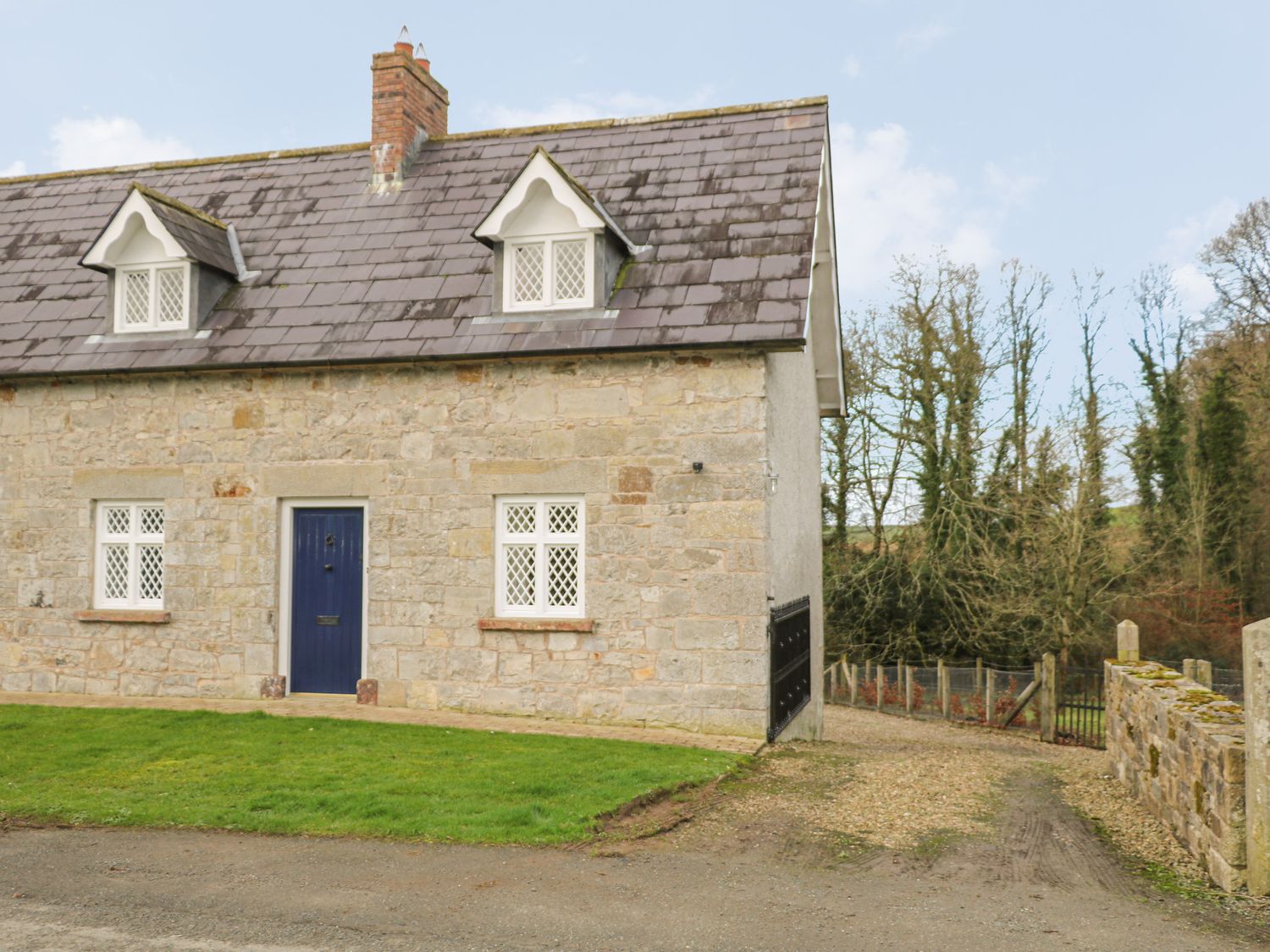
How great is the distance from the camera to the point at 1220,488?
27.8m

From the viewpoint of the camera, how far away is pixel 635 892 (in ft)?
19.7

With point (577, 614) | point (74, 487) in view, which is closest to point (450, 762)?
point (577, 614)

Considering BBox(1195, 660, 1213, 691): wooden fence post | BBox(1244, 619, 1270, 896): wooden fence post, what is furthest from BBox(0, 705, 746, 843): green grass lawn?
BBox(1195, 660, 1213, 691): wooden fence post

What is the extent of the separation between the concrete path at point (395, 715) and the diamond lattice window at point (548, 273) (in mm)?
4450

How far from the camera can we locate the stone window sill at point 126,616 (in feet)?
41.7

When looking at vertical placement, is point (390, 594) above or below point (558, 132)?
below

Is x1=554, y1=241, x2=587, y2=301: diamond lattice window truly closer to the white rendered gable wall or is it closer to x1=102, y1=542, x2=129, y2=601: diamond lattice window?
the white rendered gable wall

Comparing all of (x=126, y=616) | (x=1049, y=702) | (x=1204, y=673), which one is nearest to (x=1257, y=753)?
(x=1204, y=673)

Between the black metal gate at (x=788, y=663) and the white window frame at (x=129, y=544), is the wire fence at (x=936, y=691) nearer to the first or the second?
the black metal gate at (x=788, y=663)

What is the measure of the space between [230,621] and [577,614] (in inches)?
162

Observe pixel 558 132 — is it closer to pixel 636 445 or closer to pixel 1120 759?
pixel 636 445

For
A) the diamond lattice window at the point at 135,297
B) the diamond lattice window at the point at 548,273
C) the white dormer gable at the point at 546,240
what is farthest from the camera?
the diamond lattice window at the point at 135,297

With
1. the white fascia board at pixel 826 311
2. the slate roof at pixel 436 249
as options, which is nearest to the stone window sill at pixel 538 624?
the slate roof at pixel 436 249

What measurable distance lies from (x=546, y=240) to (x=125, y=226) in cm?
516
